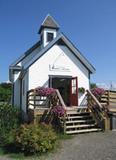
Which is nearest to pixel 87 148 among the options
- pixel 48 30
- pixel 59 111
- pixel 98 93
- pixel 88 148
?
pixel 88 148

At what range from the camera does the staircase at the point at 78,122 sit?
43.8 feet

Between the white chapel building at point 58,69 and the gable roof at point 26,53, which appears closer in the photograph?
the white chapel building at point 58,69

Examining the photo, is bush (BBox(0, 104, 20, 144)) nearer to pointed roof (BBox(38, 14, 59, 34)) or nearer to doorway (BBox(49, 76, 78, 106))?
doorway (BBox(49, 76, 78, 106))

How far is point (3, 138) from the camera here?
11.6 metres

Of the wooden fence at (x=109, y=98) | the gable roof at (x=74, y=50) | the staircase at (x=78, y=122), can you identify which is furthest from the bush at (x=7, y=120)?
the gable roof at (x=74, y=50)

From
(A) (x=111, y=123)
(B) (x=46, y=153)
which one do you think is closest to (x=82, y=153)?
(B) (x=46, y=153)

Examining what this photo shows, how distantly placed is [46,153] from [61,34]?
10.9 meters

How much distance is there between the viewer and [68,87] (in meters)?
20.3

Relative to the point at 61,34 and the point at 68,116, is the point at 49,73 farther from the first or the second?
the point at 68,116

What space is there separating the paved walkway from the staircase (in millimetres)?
832

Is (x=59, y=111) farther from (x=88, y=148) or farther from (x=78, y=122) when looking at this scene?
(x=88, y=148)

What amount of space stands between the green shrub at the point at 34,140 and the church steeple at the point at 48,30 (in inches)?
469

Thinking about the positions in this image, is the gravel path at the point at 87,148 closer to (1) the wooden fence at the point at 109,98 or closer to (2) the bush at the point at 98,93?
(1) the wooden fence at the point at 109,98

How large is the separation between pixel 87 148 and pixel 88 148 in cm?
4
